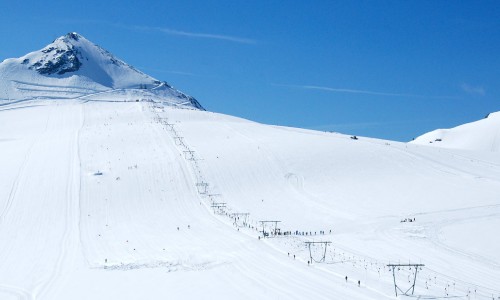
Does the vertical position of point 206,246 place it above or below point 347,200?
below

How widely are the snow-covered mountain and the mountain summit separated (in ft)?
249

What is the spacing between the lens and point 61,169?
201 feet

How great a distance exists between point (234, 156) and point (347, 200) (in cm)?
1803

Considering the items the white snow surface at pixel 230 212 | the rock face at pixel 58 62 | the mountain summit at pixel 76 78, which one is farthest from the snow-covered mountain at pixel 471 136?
the rock face at pixel 58 62

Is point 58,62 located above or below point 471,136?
above

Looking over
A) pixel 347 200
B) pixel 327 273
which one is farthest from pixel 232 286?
pixel 347 200

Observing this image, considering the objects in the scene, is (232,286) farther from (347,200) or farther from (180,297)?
(347,200)

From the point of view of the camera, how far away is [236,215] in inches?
1953

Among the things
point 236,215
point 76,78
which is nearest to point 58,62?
point 76,78

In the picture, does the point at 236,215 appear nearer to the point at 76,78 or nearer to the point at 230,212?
the point at 230,212

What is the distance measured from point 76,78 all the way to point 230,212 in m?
110

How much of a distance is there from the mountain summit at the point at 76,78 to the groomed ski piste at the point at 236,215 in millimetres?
46906

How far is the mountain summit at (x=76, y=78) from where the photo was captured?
442ft

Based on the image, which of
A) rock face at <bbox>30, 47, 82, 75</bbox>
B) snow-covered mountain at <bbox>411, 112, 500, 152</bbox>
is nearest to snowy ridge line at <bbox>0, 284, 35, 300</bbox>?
rock face at <bbox>30, 47, 82, 75</bbox>
